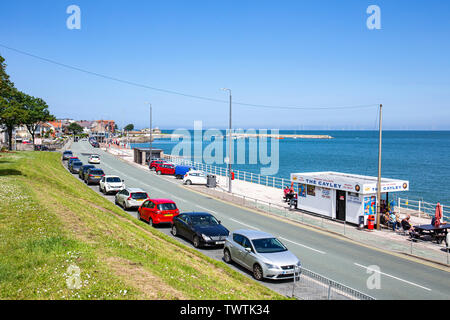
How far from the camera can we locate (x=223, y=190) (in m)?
35.4

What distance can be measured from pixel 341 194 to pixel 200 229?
10274 millimetres

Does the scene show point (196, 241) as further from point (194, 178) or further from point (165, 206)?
point (194, 178)

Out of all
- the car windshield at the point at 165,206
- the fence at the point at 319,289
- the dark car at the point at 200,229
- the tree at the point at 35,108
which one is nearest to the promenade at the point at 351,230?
the fence at the point at 319,289

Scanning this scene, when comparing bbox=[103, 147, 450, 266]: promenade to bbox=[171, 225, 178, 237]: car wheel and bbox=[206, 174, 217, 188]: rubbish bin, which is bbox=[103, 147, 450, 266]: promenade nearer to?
bbox=[206, 174, 217, 188]: rubbish bin

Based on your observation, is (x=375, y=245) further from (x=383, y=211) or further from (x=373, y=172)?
(x=373, y=172)

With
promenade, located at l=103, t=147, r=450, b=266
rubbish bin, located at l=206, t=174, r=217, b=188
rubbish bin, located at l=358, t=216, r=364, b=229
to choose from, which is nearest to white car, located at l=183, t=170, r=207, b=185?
rubbish bin, located at l=206, t=174, r=217, b=188

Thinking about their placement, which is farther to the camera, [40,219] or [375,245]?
[375,245]

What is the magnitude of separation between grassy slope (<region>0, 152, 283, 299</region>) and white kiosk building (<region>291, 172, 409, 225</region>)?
11.5 meters

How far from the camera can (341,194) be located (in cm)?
2289

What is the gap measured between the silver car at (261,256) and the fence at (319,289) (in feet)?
1.31

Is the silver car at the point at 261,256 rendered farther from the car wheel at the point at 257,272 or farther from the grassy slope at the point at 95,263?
the grassy slope at the point at 95,263

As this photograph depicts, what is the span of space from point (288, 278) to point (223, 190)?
22995 mm
